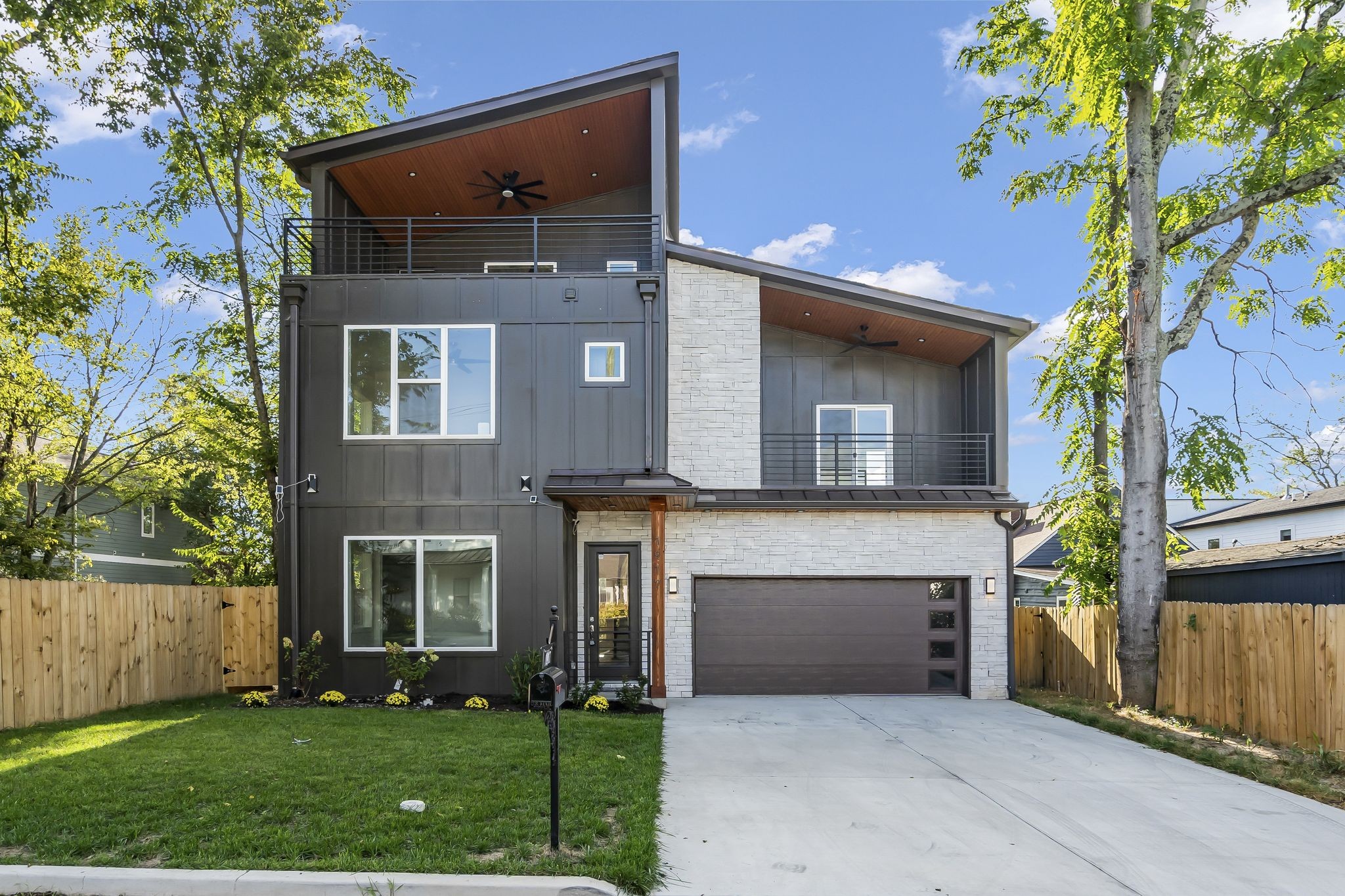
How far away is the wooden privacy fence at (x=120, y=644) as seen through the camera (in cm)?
909

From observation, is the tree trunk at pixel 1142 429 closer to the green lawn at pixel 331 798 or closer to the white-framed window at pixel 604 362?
the green lawn at pixel 331 798

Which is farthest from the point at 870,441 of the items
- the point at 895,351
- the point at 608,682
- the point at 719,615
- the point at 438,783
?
the point at 438,783

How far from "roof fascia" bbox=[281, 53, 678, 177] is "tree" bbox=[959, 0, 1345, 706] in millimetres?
5758

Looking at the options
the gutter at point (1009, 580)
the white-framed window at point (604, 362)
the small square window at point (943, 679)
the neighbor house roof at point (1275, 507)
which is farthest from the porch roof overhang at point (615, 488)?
the neighbor house roof at point (1275, 507)

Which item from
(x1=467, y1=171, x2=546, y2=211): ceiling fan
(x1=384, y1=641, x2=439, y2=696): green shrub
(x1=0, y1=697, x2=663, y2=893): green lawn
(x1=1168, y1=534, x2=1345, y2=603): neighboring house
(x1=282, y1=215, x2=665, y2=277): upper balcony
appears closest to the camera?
(x1=0, y1=697, x2=663, y2=893): green lawn

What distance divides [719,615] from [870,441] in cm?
380

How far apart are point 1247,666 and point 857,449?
6128mm

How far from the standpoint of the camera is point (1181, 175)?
1351cm

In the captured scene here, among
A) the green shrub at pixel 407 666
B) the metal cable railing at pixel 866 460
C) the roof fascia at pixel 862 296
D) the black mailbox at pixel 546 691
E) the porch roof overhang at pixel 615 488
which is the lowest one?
the green shrub at pixel 407 666

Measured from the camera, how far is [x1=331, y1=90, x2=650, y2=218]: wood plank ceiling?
1266 centimetres

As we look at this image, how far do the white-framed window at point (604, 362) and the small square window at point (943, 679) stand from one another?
20.6ft

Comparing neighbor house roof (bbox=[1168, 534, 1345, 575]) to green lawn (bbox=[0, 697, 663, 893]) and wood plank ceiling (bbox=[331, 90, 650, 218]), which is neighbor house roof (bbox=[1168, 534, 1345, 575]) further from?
wood plank ceiling (bbox=[331, 90, 650, 218])

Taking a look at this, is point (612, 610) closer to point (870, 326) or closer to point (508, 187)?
point (870, 326)

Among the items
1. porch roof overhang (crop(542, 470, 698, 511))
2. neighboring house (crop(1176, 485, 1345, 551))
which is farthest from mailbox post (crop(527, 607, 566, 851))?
neighboring house (crop(1176, 485, 1345, 551))
